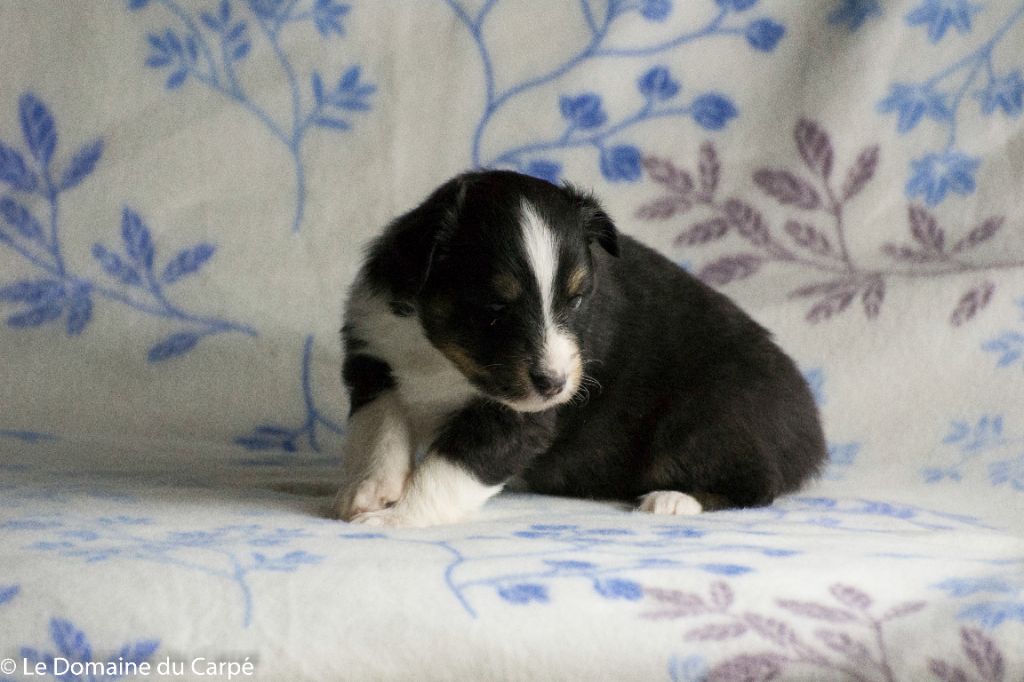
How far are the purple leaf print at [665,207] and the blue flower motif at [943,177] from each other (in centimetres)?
68

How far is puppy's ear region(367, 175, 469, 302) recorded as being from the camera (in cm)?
284

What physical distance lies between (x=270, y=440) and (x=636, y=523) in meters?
1.49

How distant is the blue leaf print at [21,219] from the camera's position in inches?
164

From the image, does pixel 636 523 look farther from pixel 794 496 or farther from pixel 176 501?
pixel 176 501

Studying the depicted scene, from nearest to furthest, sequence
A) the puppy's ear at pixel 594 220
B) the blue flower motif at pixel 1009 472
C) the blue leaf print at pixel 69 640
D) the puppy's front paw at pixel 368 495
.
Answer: the blue leaf print at pixel 69 640, the puppy's front paw at pixel 368 495, the puppy's ear at pixel 594 220, the blue flower motif at pixel 1009 472

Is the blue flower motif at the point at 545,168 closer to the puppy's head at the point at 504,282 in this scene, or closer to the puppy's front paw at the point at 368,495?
the puppy's head at the point at 504,282

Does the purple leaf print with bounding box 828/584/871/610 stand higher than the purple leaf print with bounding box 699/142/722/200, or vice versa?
the purple leaf print with bounding box 699/142/722/200

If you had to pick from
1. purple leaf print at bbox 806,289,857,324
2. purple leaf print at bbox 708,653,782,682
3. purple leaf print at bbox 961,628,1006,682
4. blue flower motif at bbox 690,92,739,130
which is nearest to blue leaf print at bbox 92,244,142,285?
blue flower motif at bbox 690,92,739,130

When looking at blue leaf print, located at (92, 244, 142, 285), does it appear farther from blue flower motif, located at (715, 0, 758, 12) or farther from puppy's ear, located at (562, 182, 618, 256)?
blue flower motif, located at (715, 0, 758, 12)

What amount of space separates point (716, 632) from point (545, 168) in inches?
91.2

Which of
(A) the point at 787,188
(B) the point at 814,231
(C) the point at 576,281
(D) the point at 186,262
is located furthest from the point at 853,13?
(D) the point at 186,262

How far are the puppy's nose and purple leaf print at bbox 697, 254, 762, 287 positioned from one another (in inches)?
60.7

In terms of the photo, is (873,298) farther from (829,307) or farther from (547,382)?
(547,382)

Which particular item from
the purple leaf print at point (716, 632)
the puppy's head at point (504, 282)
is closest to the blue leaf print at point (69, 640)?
the purple leaf print at point (716, 632)
